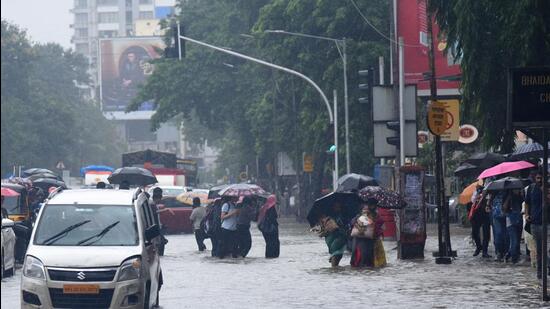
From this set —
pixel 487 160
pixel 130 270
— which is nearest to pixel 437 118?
pixel 487 160

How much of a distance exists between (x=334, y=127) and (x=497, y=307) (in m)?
37.4

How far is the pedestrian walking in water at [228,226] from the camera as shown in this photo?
3269cm

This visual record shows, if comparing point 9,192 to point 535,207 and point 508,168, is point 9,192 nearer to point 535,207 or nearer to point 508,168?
point 508,168

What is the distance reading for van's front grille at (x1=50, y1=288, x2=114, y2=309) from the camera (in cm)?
1683

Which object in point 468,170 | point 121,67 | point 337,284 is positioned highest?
point 121,67

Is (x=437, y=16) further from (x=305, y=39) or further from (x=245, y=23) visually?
(x=245, y=23)

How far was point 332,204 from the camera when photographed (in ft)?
96.8

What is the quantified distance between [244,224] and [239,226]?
12cm

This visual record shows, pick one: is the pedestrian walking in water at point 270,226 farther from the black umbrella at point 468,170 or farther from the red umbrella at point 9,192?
the red umbrella at point 9,192

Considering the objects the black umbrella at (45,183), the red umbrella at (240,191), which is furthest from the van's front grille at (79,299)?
the black umbrella at (45,183)

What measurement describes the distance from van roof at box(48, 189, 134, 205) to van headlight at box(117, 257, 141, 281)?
5.06ft

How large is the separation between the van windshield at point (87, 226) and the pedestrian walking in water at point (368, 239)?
9.41m

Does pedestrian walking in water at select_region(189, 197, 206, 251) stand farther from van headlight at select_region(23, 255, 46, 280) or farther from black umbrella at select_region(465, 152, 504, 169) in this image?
van headlight at select_region(23, 255, 46, 280)

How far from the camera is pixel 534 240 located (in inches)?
949
